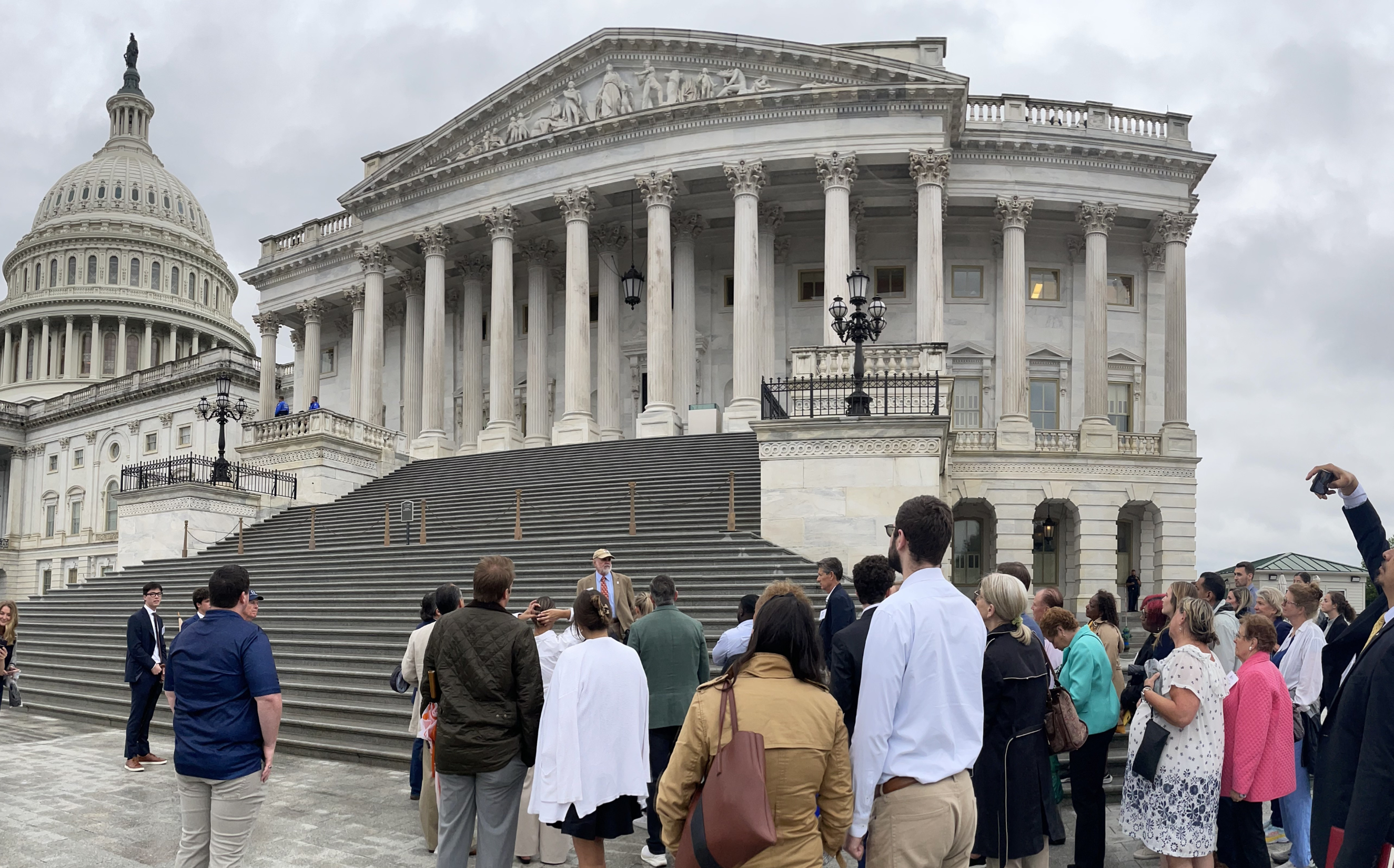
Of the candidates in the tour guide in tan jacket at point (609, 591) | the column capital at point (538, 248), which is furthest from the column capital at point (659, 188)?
the tour guide in tan jacket at point (609, 591)

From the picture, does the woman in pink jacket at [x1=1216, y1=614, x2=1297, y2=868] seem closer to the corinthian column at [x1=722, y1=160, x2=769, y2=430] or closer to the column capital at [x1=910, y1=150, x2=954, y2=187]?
the corinthian column at [x1=722, y1=160, x2=769, y2=430]

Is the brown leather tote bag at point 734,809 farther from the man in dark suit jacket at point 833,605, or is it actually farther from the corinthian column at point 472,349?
the corinthian column at point 472,349

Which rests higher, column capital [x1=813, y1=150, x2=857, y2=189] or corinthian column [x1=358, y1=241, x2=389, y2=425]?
column capital [x1=813, y1=150, x2=857, y2=189]

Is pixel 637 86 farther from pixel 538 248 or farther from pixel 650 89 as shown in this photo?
pixel 538 248

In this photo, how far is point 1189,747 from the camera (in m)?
6.86

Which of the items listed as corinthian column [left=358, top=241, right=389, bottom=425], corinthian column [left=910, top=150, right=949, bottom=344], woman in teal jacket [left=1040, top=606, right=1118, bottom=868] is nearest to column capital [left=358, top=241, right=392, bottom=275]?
corinthian column [left=358, top=241, right=389, bottom=425]

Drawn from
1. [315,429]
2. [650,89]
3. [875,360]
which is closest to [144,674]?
[875,360]

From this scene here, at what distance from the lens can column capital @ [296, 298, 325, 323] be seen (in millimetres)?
50031

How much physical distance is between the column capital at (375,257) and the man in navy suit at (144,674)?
105 ft

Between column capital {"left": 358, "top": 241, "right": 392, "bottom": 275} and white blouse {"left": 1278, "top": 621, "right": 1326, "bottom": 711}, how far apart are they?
39.5 metres

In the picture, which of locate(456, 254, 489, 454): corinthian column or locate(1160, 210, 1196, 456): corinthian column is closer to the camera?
locate(1160, 210, 1196, 456): corinthian column

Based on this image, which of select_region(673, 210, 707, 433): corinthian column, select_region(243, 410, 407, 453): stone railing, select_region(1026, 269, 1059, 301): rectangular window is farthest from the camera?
select_region(1026, 269, 1059, 301): rectangular window

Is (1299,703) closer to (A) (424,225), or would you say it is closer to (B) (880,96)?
(B) (880,96)

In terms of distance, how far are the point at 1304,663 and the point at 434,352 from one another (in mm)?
35926
